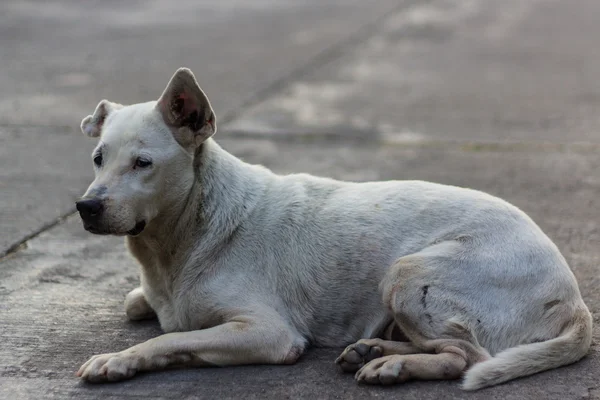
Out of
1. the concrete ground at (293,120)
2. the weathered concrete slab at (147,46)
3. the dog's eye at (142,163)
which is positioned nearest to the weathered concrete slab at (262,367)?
the concrete ground at (293,120)

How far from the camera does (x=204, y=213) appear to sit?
454cm

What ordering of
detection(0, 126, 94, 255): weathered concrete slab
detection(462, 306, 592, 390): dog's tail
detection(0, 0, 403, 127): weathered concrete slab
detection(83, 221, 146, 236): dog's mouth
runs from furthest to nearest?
detection(0, 0, 403, 127): weathered concrete slab, detection(0, 126, 94, 255): weathered concrete slab, detection(83, 221, 146, 236): dog's mouth, detection(462, 306, 592, 390): dog's tail

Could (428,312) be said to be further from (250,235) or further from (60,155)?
(60,155)

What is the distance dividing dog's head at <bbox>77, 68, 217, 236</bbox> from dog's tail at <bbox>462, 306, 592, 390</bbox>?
5.29 ft

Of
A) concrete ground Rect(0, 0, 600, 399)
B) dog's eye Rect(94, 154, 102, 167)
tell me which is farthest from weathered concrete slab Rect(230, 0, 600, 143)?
dog's eye Rect(94, 154, 102, 167)

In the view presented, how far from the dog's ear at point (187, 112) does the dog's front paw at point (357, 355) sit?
122 cm

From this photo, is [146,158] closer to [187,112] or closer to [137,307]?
[187,112]

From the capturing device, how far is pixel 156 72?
10625 millimetres

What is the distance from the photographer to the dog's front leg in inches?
158

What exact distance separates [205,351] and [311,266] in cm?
66

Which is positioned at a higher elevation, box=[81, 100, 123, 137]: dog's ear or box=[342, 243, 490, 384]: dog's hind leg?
box=[81, 100, 123, 137]: dog's ear

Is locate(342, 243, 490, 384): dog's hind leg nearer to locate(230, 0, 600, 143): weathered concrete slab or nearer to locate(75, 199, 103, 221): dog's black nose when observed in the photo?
locate(75, 199, 103, 221): dog's black nose

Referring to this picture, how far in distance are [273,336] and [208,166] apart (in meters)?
0.93

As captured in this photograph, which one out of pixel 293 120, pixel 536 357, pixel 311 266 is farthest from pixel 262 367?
pixel 293 120
